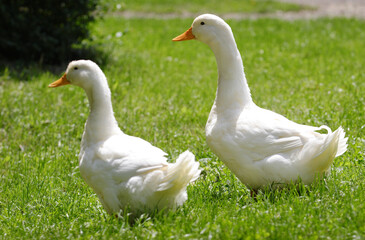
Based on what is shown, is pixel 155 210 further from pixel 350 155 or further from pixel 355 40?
pixel 355 40

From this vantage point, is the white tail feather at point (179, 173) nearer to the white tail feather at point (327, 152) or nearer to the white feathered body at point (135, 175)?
the white feathered body at point (135, 175)

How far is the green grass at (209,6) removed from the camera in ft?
48.4

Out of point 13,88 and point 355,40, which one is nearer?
point 13,88

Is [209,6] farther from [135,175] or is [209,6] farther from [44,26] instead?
[135,175]

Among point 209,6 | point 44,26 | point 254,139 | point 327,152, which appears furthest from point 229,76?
point 209,6

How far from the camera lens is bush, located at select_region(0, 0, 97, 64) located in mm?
8148

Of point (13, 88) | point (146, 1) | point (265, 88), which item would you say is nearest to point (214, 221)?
point (265, 88)

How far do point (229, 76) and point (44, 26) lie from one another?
16.6 ft

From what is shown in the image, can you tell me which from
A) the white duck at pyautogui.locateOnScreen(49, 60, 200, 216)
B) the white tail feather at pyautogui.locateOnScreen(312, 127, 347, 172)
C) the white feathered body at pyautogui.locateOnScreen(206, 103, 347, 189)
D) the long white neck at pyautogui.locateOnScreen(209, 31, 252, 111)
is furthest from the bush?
the white tail feather at pyautogui.locateOnScreen(312, 127, 347, 172)

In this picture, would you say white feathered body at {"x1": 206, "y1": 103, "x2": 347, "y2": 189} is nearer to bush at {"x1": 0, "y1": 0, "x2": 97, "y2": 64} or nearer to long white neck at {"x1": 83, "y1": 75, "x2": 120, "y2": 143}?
long white neck at {"x1": 83, "y1": 75, "x2": 120, "y2": 143}

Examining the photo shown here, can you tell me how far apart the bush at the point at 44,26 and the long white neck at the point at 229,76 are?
456cm

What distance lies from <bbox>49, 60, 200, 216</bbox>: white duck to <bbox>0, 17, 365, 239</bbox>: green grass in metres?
0.14

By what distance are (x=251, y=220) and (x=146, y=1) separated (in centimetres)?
1348

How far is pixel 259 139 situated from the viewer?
3.78m
